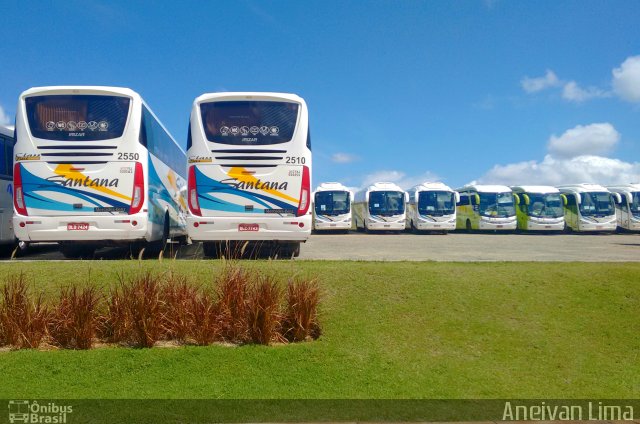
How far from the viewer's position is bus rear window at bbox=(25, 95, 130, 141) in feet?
36.8

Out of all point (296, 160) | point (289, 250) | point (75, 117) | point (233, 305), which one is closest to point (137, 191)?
point (75, 117)

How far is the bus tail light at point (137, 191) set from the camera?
1148cm

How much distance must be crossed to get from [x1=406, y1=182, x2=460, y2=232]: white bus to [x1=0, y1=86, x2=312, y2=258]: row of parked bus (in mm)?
21985

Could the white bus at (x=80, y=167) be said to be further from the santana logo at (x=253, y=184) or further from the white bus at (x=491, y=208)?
the white bus at (x=491, y=208)

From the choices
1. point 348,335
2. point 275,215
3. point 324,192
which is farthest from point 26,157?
point 324,192

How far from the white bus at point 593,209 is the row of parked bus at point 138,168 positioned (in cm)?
2737

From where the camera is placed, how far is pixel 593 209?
3325 centimetres

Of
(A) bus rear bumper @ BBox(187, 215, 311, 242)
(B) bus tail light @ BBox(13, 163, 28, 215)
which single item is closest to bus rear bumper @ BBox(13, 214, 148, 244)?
(B) bus tail light @ BBox(13, 163, 28, 215)

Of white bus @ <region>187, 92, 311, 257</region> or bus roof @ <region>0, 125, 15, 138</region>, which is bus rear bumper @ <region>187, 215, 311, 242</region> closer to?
white bus @ <region>187, 92, 311, 257</region>

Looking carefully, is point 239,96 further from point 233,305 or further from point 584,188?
point 584,188

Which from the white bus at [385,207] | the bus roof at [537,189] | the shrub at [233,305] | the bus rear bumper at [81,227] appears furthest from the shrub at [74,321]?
the bus roof at [537,189]

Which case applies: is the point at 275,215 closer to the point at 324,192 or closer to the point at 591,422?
the point at 591,422

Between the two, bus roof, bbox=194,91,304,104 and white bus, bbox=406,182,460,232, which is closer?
bus roof, bbox=194,91,304,104

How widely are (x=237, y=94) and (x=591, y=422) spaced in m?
9.56
